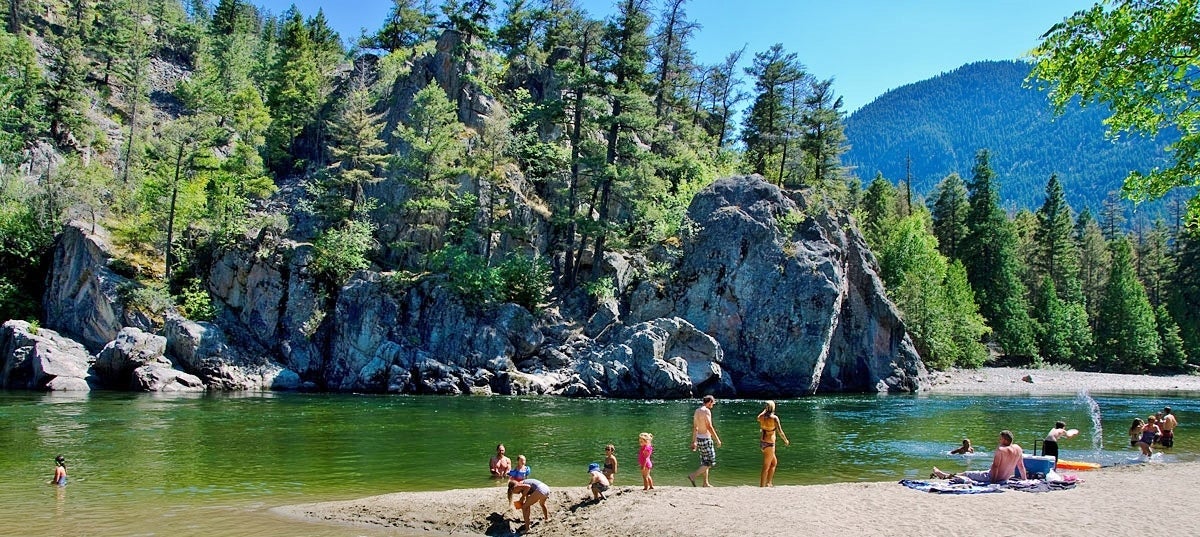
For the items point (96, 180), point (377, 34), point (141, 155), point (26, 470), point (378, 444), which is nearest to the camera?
point (26, 470)

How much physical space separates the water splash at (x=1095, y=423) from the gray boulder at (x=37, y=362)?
42.2 meters

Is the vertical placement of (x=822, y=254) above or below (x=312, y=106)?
below

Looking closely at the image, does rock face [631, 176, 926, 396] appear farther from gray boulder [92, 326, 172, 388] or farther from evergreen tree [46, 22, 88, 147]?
evergreen tree [46, 22, 88, 147]

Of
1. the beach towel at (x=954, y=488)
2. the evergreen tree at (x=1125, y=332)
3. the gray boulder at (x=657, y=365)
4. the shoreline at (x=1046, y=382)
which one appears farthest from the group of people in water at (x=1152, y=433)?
the evergreen tree at (x=1125, y=332)

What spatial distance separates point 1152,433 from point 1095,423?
783 centimetres

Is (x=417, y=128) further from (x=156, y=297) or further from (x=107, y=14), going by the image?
(x=107, y=14)

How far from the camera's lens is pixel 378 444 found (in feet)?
70.5

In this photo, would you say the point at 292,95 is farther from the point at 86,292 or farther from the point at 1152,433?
the point at 1152,433

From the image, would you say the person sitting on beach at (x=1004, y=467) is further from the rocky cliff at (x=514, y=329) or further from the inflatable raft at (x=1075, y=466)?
the rocky cliff at (x=514, y=329)

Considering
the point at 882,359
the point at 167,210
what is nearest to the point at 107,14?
the point at 167,210

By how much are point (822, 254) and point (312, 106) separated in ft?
136

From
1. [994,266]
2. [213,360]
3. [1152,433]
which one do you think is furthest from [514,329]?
[994,266]

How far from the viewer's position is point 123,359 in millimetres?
37312

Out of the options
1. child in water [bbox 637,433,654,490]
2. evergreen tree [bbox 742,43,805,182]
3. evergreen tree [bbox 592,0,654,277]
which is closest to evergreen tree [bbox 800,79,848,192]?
evergreen tree [bbox 742,43,805,182]
